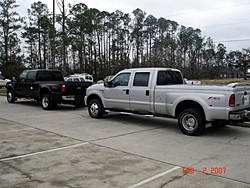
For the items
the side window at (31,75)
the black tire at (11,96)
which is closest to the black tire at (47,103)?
the side window at (31,75)

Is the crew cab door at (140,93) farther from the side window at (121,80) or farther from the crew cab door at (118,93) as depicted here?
the side window at (121,80)

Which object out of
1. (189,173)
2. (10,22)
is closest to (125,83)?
(189,173)

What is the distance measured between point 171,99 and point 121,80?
232cm

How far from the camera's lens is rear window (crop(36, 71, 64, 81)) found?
47.3 feet

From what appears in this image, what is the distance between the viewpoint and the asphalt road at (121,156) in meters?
4.43

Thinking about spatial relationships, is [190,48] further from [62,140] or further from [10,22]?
[62,140]

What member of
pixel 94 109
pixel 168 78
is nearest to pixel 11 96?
pixel 94 109

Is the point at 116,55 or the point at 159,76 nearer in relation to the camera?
the point at 159,76

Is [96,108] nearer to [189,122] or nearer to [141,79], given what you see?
[141,79]

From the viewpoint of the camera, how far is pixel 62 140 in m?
7.13

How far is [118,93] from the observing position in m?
9.53

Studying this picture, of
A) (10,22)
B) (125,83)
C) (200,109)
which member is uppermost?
(10,22)

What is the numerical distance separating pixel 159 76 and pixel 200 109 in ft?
5.96

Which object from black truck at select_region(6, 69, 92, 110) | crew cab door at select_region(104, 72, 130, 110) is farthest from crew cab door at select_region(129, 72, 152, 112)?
black truck at select_region(6, 69, 92, 110)
